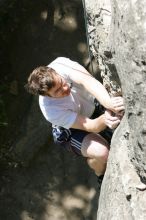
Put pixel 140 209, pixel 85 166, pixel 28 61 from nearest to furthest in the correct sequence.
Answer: pixel 140 209
pixel 85 166
pixel 28 61

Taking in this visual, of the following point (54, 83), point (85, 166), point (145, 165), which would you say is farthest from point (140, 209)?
point (85, 166)

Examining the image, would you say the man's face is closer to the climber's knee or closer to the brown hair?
the brown hair

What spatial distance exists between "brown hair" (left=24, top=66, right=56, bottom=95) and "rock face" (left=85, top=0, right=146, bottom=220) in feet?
1.17

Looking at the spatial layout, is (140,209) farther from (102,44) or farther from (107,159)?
(102,44)

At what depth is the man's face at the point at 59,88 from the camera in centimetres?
310

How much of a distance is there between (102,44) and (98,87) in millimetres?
285

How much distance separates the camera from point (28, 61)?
5.77 meters

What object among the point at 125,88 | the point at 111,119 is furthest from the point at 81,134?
the point at 125,88

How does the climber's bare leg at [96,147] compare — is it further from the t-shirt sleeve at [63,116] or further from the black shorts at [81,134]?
the t-shirt sleeve at [63,116]

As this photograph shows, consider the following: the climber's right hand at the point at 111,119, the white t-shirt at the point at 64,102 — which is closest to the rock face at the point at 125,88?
the climber's right hand at the point at 111,119

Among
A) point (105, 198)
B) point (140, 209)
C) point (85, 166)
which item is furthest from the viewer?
point (85, 166)

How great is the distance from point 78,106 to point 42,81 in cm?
41

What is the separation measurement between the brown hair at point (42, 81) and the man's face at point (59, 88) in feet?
0.10

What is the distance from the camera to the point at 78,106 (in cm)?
340
